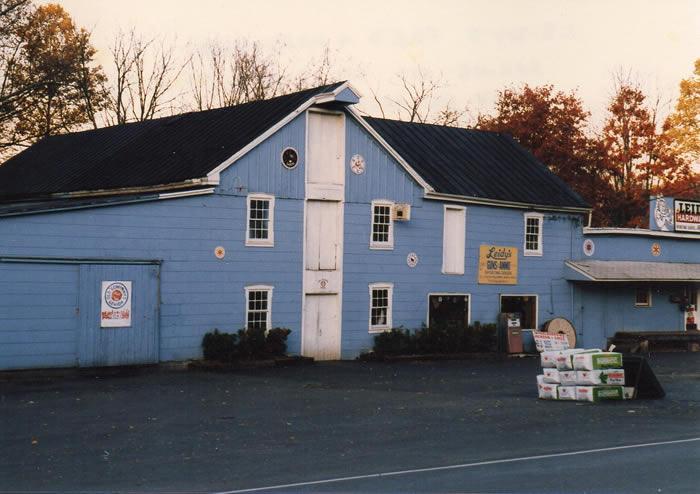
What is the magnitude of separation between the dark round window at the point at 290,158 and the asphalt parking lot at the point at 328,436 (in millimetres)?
6811

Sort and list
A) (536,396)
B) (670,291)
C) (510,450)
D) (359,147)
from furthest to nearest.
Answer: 1. (670,291)
2. (359,147)
3. (536,396)
4. (510,450)

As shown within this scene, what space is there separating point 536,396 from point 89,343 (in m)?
10.8

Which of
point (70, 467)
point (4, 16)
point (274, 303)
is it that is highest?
point (4, 16)

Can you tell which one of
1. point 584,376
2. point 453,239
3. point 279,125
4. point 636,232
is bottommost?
point 584,376

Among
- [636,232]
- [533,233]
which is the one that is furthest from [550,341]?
[636,232]

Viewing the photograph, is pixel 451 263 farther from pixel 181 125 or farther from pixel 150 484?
pixel 150 484

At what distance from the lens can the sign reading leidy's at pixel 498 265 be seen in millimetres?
36375

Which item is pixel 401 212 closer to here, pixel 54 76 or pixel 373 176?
pixel 373 176

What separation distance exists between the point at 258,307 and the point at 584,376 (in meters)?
11.2

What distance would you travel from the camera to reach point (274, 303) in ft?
102

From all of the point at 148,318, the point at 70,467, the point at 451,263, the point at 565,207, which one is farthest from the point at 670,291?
the point at 70,467

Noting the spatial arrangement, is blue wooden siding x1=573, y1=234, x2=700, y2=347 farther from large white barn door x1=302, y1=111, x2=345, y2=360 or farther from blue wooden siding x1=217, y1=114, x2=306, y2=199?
blue wooden siding x1=217, y1=114, x2=306, y2=199

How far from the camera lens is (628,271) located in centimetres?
3969

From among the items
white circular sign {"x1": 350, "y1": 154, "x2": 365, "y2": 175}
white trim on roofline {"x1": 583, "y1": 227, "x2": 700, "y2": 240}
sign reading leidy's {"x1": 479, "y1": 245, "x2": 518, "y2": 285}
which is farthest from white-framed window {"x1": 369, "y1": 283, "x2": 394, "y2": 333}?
white trim on roofline {"x1": 583, "y1": 227, "x2": 700, "y2": 240}
